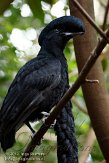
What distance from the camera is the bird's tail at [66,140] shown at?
2408mm

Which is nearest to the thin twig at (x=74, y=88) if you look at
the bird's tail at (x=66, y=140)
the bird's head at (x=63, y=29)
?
the bird's tail at (x=66, y=140)

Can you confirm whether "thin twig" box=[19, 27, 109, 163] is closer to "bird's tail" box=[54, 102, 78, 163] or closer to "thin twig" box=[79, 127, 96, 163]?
"bird's tail" box=[54, 102, 78, 163]

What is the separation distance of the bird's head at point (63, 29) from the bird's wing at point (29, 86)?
0.16 meters

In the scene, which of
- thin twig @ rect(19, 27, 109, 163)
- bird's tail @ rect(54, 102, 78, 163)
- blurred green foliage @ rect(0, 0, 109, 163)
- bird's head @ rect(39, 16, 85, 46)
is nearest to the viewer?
thin twig @ rect(19, 27, 109, 163)

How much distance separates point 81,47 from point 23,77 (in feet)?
1.44

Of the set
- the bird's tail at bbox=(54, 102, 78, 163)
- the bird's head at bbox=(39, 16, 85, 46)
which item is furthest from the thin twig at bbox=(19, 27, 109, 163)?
the bird's head at bbox=(39, 16, 85, 46)

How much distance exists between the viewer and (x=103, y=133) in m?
2.39

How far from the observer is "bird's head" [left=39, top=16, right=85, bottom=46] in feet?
8.29

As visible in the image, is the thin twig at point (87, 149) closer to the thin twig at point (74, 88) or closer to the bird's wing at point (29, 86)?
the bird's wing at point (29, 86)

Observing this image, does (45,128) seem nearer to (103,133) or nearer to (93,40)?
(103,133)

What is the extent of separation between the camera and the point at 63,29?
2.84 metres

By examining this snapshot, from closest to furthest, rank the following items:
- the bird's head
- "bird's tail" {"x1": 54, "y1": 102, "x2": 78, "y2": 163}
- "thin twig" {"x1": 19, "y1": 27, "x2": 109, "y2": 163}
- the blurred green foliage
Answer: "thin twig" {"x1": 19, "y1": 27, "x2": 109, "y2": 163}, "bird's tail" {"x1": 54, "y1": 102, "x2": 78, "y2": 163}, the bird's head, the blurred green foliage

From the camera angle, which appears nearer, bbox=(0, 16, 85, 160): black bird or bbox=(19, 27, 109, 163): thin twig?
bbox=(19, 27, 109, 163): thin twig

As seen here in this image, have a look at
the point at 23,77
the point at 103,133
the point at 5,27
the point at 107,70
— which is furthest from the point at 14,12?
the point at 103,133
